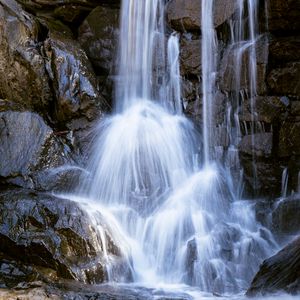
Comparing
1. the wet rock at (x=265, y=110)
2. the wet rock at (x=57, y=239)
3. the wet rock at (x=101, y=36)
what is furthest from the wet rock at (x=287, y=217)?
the wet rock at (x=101, y=36)

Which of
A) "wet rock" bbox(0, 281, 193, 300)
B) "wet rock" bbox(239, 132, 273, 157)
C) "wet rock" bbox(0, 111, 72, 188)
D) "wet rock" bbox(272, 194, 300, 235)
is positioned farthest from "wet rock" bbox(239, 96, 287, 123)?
"wet rock" bbox(0, 281, 193, 300)

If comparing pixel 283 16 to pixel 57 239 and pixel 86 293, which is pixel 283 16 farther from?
pixel 86 293

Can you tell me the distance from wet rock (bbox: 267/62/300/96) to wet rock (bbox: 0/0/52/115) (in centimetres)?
422

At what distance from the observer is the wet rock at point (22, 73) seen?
935 cm

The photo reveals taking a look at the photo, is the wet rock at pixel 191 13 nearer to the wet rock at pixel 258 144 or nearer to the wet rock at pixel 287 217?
the wet rock at pixel 258 144

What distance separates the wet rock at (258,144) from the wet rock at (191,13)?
246 centimetres

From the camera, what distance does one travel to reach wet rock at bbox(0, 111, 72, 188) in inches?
319

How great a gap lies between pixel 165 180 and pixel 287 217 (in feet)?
7.08

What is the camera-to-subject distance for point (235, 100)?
29.7ft

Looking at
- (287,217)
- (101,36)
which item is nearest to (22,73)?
(101,36)

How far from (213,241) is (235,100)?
10.2 ft

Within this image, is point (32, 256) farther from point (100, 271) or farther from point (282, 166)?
point (282, 166)

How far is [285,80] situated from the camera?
860 cm

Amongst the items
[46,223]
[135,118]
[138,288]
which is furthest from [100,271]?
[135,118]
